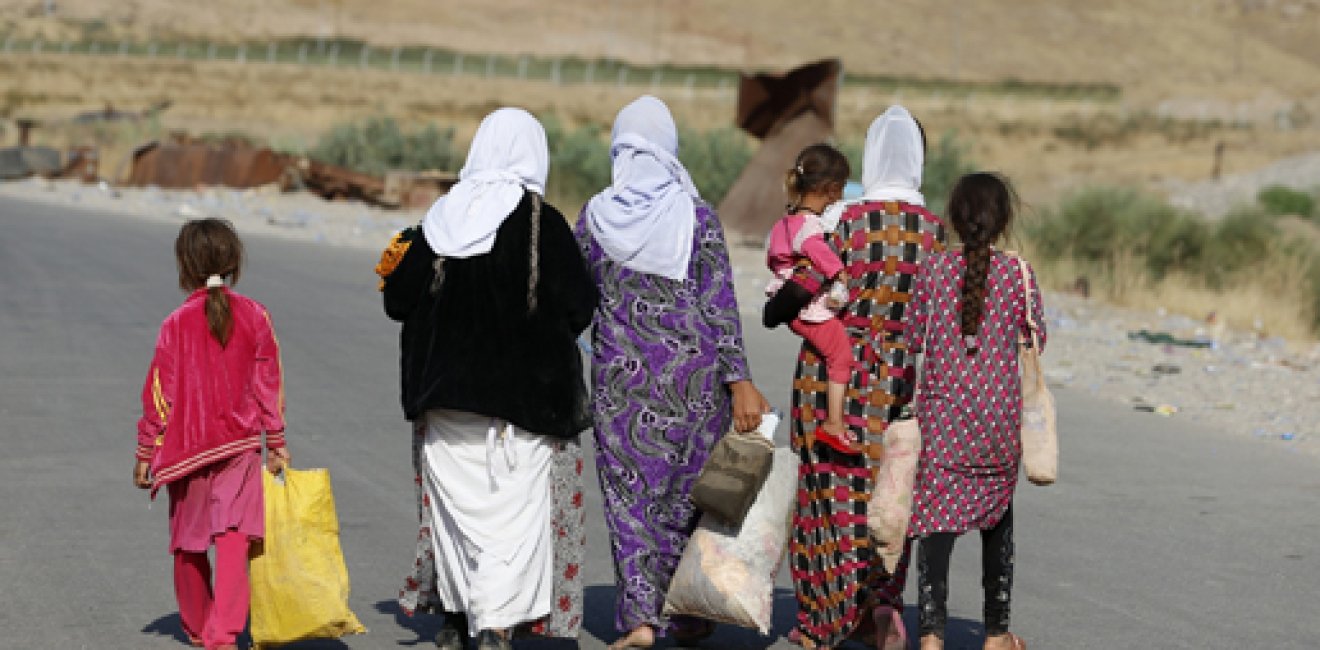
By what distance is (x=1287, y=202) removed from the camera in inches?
1521

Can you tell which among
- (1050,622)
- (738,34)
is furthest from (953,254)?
(738,34)

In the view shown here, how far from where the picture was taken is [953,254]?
6016mm

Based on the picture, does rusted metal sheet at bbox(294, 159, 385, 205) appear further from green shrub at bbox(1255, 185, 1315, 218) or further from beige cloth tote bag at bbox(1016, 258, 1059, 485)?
beige cloth tote bag at bbox(1016, 258, 1059, 485)

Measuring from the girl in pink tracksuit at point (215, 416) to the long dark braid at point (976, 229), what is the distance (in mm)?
2087

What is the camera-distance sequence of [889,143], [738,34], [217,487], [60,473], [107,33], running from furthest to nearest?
[738,34] → [107,33] → [60,473] → [889,143] → [217,487]

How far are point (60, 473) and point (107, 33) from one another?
97124 millimetres

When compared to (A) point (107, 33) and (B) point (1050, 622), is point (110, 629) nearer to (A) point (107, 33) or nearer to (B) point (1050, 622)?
(B) point (1050, 622)

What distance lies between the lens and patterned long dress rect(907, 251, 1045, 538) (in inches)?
236

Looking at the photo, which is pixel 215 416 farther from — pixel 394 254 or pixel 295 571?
pixel 394 254

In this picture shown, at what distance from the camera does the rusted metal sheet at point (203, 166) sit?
3147 centimetres

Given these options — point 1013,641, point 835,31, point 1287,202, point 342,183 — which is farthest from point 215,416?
point 835,31

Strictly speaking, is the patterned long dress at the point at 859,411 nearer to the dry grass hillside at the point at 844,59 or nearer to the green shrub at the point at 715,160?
the green shrub at the point at 715,160

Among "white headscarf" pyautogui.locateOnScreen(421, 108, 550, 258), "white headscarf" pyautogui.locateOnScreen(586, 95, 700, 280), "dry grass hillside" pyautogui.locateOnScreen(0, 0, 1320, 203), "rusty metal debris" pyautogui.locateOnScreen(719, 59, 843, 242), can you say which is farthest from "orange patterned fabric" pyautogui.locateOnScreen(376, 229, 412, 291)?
"dry grass hillside" pyautogui.locateOnScreen(0, 0, 1320, 203)

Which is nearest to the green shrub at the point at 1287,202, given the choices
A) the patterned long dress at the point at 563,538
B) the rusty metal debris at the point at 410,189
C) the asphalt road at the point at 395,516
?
the rusty metal debris at the point at 410,189
